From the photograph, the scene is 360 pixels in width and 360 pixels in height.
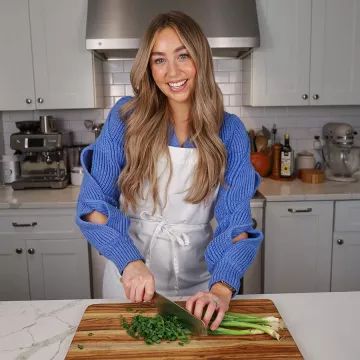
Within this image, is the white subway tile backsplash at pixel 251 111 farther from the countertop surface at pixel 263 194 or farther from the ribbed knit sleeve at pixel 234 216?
the ribbed knit sleeve at pixel 234 216

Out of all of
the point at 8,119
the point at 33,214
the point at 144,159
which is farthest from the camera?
the point at 8,119

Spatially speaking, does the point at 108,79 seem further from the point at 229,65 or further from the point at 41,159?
the point at 229,65

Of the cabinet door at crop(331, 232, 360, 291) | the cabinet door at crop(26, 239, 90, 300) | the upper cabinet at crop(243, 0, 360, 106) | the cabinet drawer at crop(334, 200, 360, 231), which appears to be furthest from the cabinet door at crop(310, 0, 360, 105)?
the cabinet door at crop(26, 239, 90, 300)

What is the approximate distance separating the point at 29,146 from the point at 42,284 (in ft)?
2.90

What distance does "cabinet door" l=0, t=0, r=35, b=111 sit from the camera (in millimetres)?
2771

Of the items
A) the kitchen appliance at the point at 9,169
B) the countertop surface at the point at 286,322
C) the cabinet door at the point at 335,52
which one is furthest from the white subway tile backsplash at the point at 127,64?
the countertop surface at the point at 286,322

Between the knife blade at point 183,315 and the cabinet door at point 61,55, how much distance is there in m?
1.98

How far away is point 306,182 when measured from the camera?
3.01 meters

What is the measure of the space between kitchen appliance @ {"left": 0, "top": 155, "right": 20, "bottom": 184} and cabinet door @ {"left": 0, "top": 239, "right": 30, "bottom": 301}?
0.60 m

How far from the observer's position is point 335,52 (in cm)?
287

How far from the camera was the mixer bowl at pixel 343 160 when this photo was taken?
307 centimetres

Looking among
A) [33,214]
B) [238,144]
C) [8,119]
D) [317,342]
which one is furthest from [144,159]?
[8,119]

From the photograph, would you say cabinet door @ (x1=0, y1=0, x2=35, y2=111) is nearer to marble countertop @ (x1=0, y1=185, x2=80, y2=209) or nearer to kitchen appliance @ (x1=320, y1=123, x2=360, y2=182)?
marble countertop @ (x1=0, y1=185, x2=80, y2=209)

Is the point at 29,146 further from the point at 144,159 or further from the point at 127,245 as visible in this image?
the point at 127,245
